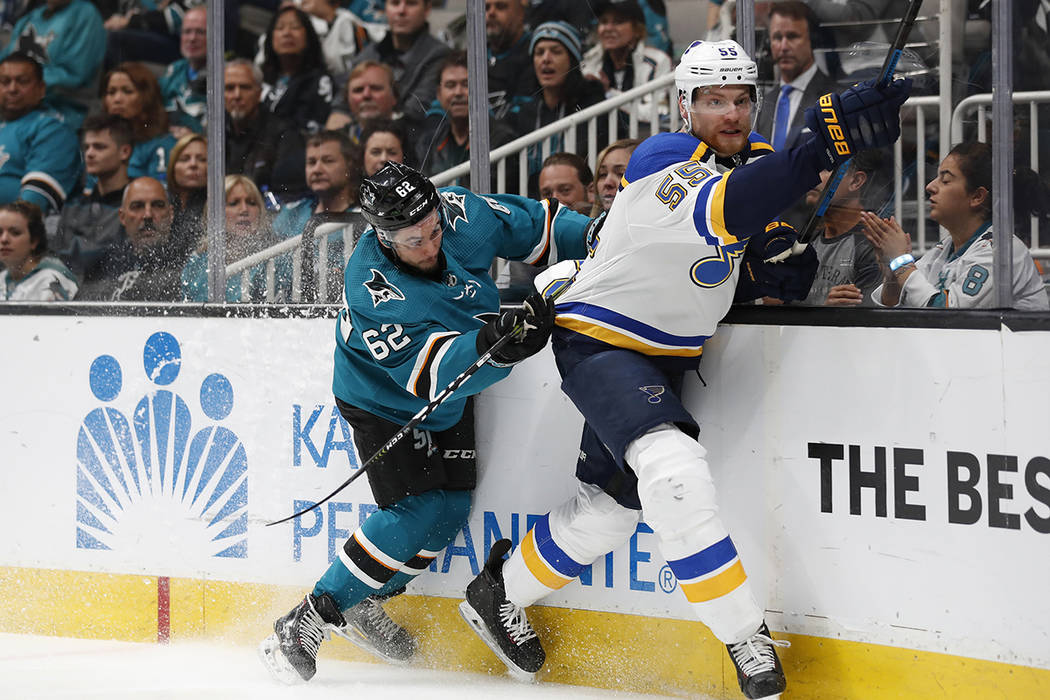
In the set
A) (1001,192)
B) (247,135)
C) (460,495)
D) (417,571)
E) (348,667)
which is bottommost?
(348,667)

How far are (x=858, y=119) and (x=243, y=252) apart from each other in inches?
68.2

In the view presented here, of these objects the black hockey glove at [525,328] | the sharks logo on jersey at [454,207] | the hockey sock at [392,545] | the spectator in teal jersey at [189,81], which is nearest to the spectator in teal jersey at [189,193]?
the spectator in teal jersey at [189,81]

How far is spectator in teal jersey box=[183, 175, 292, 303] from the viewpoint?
10.00ft

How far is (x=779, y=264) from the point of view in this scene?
232cm

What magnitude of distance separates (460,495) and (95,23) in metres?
2.24

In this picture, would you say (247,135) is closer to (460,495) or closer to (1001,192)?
(460,495)

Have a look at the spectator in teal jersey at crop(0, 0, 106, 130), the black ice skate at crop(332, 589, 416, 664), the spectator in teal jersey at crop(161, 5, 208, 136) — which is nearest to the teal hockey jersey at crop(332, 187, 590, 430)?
the black ice skate at crop(332, 589, 416, 664)

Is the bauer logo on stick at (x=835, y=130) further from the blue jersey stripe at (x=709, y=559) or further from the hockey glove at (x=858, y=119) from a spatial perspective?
the blue jersey stripe at (x=709, y=559)

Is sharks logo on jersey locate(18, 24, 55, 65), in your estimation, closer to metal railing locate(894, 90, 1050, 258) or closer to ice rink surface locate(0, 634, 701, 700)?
ice rink surface locate(0, 634, 701, 700)

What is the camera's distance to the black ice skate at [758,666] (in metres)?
2.14

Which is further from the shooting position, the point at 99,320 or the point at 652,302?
the point at 99,320

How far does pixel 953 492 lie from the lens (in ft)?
7.09

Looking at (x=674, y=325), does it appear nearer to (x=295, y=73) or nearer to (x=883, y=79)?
(x=883, y=79)

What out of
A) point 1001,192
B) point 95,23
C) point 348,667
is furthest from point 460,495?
point 95,23
